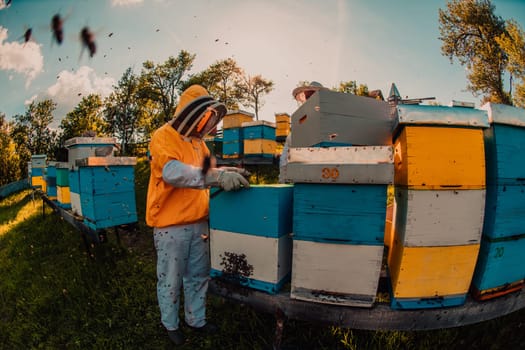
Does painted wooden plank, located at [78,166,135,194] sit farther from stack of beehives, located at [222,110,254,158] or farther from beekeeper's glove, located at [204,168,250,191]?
stack of beehives, located at [222,110,254,158]

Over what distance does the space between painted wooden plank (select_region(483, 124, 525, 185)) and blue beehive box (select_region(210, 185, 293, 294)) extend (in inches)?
48.3

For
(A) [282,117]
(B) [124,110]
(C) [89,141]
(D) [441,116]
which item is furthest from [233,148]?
(B) [124,110]

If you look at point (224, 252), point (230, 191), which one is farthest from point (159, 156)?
point (224, 252)

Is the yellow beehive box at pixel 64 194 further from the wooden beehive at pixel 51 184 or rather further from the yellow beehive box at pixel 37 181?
the yellow beehive box at pixel 37 181

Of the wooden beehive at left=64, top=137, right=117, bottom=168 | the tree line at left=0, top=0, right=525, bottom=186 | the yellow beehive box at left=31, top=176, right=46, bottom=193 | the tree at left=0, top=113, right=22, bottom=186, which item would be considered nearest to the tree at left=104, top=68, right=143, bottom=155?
the tree line at left=0, top=0, right=525, bottom=186

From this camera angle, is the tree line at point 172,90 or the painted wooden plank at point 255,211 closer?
the painted wooden plank at point 255,211

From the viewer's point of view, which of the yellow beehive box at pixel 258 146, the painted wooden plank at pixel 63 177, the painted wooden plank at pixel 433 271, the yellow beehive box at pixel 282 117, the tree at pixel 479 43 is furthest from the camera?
the tree at pixel 479 43

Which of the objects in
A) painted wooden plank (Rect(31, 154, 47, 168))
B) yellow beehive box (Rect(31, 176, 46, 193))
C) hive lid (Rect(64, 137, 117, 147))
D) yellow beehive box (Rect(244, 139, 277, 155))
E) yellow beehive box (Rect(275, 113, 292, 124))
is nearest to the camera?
hive lid (Rect(64, 137, 117, 147))

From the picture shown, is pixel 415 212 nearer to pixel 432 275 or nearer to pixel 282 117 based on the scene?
pixel 432 275

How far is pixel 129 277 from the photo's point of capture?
3.47 meters

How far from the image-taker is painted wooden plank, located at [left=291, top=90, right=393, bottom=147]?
1753 millimetres

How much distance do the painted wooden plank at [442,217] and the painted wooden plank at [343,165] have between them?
0.23 metres

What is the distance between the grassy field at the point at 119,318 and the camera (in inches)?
82.4

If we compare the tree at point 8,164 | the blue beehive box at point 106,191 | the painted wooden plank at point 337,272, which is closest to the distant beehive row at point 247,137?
the blue beehive box at point 106,191
